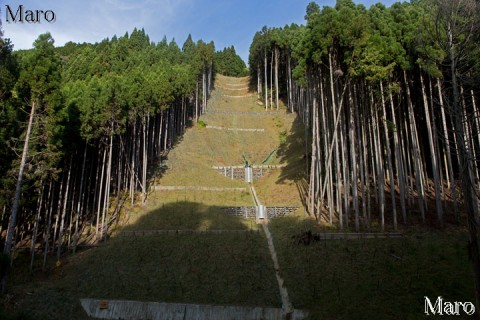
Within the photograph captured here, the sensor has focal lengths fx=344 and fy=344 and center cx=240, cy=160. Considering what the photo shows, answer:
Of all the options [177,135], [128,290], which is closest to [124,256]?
[128,290]

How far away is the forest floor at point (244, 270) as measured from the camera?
1434 centimetres

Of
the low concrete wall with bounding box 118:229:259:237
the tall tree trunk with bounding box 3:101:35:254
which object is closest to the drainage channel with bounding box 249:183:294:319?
the low concrete wall with bounding box 118:229:259:237

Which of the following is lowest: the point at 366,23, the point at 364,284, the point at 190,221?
the point at 364,284

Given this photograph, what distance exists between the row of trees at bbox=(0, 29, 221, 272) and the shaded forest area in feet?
0.19

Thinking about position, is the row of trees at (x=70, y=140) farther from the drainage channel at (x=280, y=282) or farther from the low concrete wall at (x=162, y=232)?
the drainage channel at (x=280, y=282)

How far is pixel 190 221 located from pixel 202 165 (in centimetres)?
1276

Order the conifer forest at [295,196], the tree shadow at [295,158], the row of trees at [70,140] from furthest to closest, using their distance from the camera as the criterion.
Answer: the tree shadow at [295,158] < the row of trees at [70,140] < the conifer forest at [295,196]

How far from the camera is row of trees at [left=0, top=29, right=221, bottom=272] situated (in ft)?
59.7

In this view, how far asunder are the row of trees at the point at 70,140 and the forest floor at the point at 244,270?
3032 mm

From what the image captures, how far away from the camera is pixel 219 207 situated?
2842 centimetres

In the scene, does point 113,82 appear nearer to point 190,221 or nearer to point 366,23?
point 190,221

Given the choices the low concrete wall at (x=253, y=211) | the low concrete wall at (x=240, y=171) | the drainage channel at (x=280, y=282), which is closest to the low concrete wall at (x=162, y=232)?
the drainage channel at (x=280, y=282)

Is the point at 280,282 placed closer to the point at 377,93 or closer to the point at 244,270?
the point at 244,270

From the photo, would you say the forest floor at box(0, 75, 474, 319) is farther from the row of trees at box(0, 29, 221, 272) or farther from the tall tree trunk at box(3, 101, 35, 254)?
the tall tree trunk at box(3, 101, 35, 254)
